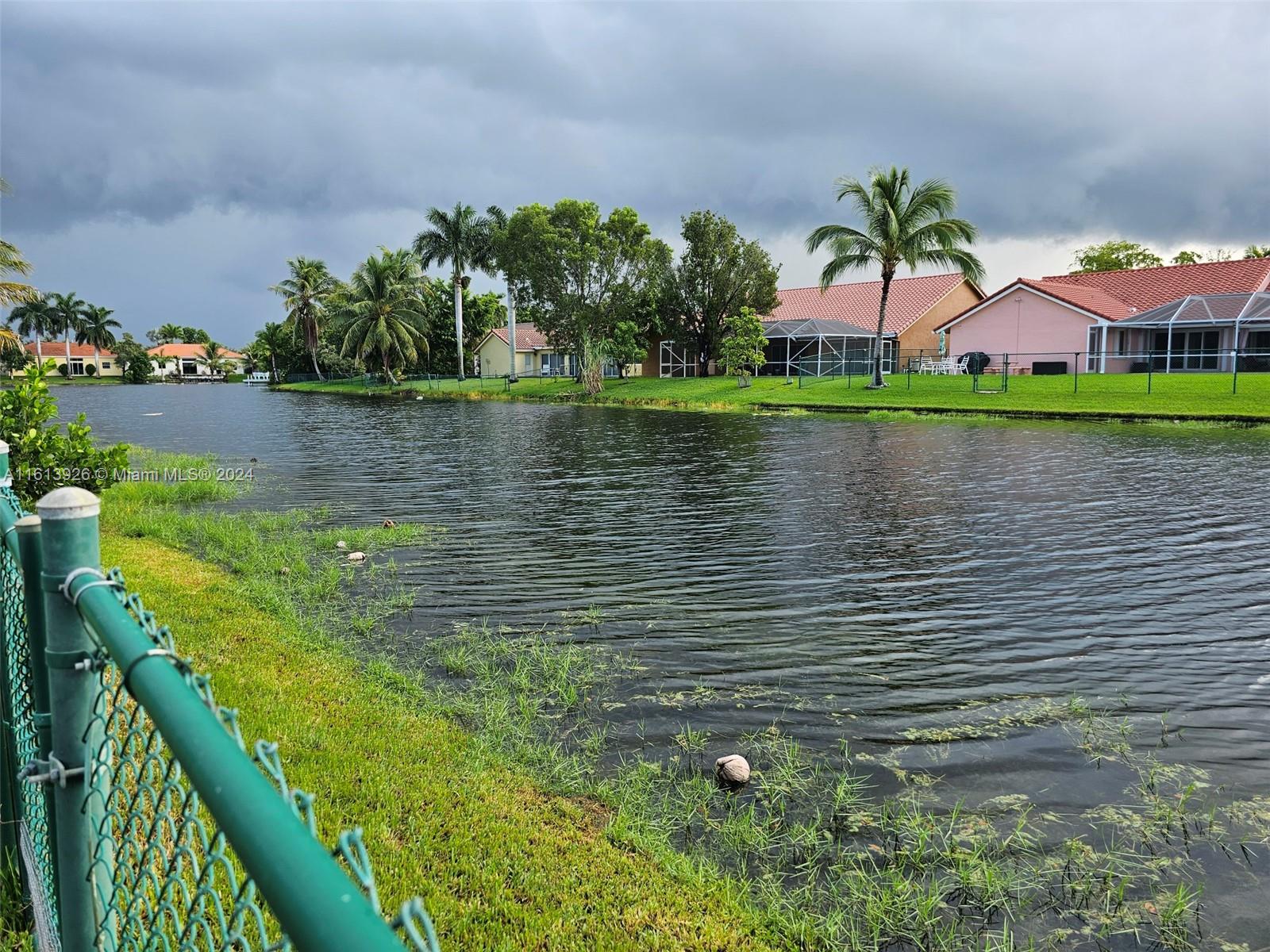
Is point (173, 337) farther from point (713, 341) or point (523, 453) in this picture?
point (523, 453)

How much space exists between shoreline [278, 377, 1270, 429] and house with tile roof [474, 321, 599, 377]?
39.8ft

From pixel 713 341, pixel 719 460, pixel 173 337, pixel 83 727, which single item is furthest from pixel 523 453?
pixel 173 337

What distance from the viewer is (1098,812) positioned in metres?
4.81

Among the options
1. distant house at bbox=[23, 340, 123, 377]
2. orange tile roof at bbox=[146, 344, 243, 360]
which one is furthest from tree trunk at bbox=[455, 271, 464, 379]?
orange tile roof at bbox=[146, 344, 243, 360]

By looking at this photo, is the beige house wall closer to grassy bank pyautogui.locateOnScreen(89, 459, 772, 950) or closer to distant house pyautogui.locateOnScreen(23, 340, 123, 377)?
grassy bank pyautogui.locateOnScreen(89, 459, 772, 950)

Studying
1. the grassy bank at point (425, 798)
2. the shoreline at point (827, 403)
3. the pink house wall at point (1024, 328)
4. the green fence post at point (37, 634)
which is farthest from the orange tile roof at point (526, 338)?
the green fence post at point (37, 634)

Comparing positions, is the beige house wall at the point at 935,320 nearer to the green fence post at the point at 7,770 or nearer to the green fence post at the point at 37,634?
the green fence post at the point at 7,770

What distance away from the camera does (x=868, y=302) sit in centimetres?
5825

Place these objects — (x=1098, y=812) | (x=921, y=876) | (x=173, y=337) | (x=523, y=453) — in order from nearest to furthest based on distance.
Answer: (x=921, y=876)
(x=1098, y=812)
(x=523, y=453)
(x=173, y=337)

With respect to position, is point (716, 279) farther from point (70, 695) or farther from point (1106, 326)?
point (70, 695)

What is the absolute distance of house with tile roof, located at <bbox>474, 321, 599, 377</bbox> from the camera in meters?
76.8

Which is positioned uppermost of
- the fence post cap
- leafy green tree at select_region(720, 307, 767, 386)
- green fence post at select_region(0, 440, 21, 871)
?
leafy green tree at select_region(720, 307, 767, 386)

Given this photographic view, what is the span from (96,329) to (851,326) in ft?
402

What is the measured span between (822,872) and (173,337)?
650 feet
